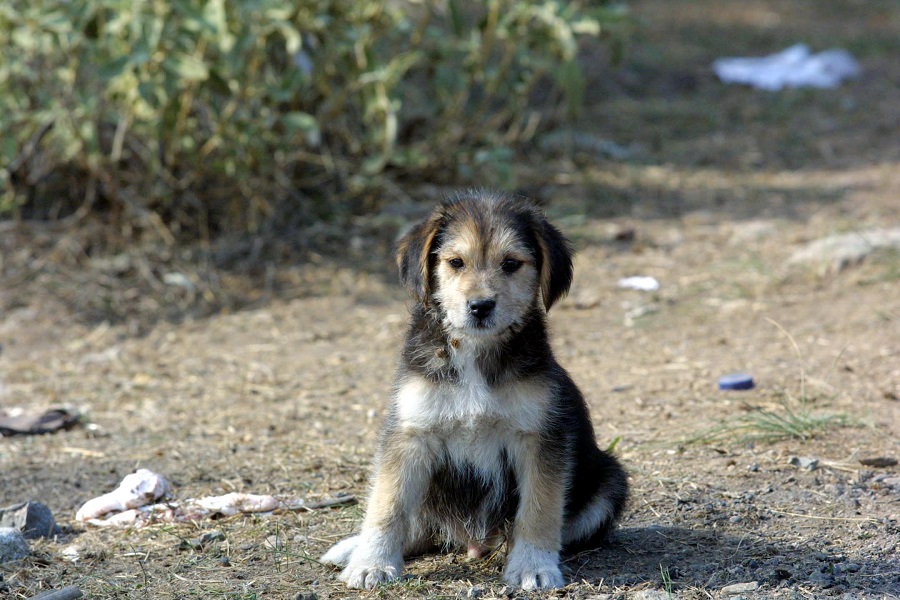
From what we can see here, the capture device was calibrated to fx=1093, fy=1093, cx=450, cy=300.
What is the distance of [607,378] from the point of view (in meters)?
6.95

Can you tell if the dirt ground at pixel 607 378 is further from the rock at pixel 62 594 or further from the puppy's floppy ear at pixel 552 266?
the puppy's floppy ear at pixel 552 266

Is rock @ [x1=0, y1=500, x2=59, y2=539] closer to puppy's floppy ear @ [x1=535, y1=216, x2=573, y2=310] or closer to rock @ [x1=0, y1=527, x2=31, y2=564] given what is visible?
rock @ [x1=0, y1=527, x2=31, y2=564]

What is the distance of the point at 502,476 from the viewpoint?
428 centimetres

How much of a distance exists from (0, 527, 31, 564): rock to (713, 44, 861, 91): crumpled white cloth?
1176 centimetres

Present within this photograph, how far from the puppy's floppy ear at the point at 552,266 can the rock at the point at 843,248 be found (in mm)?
4701

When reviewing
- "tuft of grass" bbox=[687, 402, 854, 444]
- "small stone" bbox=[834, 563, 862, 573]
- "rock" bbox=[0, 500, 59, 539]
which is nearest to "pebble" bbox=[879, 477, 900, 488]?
"tuft of grass" bbox=[687, 402, 854, 444]

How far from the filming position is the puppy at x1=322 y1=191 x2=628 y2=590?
4113mm

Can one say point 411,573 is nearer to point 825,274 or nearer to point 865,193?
point 825,274

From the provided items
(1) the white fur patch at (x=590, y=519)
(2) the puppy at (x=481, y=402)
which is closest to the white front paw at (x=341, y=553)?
(2) the puppy at (x=481, y=402)

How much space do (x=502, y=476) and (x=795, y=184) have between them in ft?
24.9

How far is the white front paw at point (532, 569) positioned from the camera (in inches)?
162

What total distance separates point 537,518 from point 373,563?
65cm

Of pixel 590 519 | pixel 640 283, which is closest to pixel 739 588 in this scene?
pixel 590 519

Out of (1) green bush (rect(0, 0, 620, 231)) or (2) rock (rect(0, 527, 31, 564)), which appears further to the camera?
(1) green bush (rect(0, 0, 620, 231))
